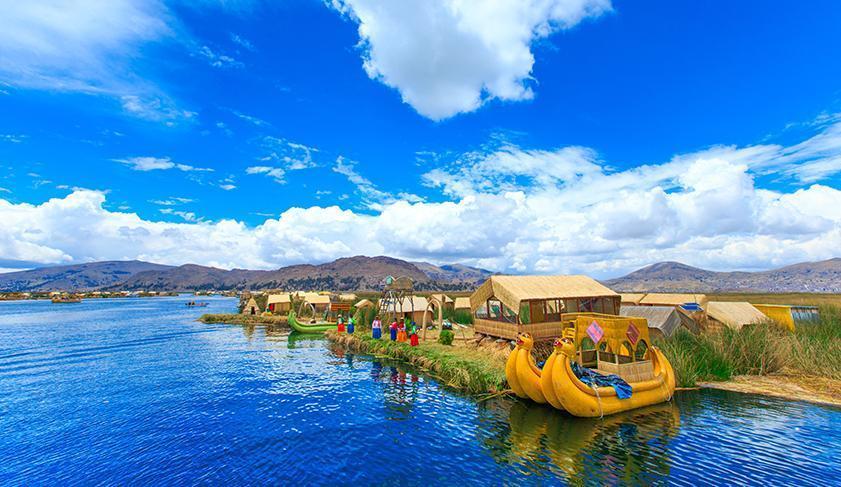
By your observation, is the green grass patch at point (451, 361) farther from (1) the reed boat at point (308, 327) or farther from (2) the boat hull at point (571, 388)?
(1) the reed boat at point (308, 327)

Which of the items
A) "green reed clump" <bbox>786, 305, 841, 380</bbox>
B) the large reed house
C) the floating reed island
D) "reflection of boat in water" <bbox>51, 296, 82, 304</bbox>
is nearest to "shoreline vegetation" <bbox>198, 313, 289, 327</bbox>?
the floating reed island

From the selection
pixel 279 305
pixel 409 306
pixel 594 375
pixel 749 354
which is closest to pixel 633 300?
pixel 749 354

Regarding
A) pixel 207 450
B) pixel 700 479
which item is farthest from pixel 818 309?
pixel 207 450

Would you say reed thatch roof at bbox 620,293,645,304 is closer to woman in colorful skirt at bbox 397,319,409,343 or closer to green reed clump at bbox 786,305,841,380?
green reed clump at bbox 786,305,841,380

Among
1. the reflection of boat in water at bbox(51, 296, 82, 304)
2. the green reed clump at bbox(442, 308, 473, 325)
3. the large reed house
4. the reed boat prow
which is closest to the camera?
the reed boat prow

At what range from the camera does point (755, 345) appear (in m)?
21.0

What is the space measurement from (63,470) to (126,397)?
8.93 meters

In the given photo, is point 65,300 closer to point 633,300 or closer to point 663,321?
point 633,300

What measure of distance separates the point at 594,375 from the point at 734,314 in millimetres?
18394

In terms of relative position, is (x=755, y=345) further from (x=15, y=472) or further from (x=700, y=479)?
(x=15, y=472)

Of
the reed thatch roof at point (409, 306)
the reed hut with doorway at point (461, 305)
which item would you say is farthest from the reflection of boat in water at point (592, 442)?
the reed hut with doorway at point (461, 305)

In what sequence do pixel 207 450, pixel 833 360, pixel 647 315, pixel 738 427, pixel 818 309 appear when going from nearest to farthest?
pixel 207 450
pixel 738 427
pixel 833 360
pixel 647 315
pixel 818 309

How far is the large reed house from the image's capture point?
2354 centimetres

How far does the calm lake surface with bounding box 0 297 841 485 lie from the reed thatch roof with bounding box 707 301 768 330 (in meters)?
11.2
